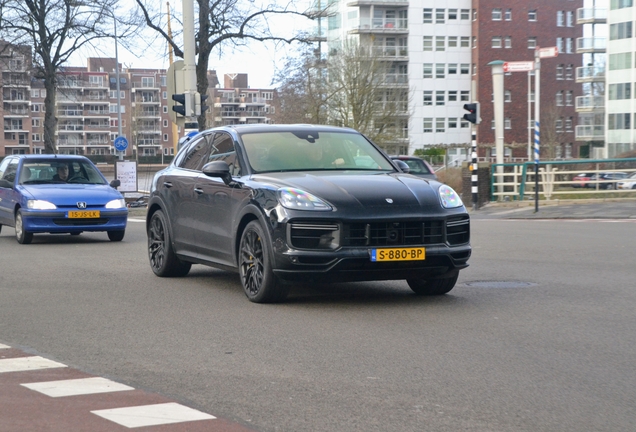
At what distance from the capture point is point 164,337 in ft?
24.1

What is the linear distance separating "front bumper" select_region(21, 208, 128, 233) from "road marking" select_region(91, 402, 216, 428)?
489 inches

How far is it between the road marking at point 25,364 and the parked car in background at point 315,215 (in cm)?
260

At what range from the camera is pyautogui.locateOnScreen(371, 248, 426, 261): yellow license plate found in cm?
842

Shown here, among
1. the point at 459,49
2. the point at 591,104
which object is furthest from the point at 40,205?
the point at 591,104

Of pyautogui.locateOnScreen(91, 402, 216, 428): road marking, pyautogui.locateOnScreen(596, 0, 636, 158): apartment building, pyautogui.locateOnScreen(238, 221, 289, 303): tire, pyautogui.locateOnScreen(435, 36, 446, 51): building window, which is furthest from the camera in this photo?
pyautogui.locateOnScreen(435, 36, 446, 51): building window

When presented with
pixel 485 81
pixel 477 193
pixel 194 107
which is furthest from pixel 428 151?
pixel 194 107

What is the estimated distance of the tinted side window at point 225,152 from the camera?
9.89m

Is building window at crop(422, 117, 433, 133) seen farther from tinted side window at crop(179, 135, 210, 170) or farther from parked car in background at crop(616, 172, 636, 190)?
tinted side window at crop(179, 135, 210, 170)

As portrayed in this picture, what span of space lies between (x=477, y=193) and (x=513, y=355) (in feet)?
79.4

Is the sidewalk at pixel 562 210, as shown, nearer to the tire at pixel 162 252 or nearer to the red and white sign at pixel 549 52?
the red and white sign at pixel 549 52

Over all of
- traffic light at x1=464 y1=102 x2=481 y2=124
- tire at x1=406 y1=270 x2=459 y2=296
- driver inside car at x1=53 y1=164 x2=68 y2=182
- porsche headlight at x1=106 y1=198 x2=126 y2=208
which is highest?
traffic light at x1=464 y1=102 x2=481 y2=124

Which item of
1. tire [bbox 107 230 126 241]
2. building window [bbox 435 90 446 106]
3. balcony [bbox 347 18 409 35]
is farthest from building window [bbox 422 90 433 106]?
tire [bbox 107 230 126 241]

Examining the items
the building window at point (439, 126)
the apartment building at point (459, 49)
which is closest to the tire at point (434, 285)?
the apartment building at point (459, 49)

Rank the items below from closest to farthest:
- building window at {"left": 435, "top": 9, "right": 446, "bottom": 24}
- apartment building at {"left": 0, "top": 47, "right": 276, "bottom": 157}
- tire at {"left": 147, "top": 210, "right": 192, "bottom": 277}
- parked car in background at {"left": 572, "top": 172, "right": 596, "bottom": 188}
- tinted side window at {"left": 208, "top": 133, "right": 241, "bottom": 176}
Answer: tinted side window at {"left": 208, "top": 133, "right": 241, "bottom": 176} < tire at {"left": 147, "top": 210, "right": 192, "bottom": 277} < parked car in background at {"left": 572, "top": 172, "right": 596, "bottom": 188} < building window at {"left": 435, "top": 9, "right": 446, "bottom": 24} < apartment building at {"left": 0, "top": 47, "right": 276, "bottom": 157}
